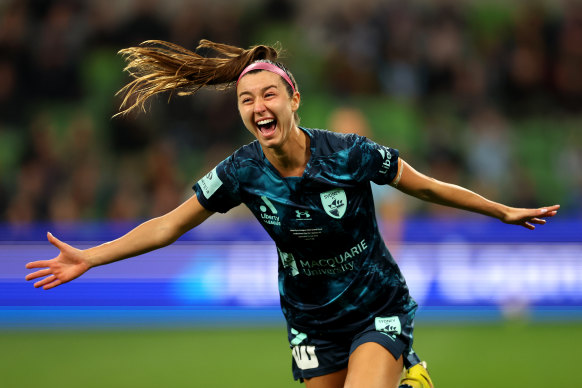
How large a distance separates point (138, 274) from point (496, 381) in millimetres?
3823

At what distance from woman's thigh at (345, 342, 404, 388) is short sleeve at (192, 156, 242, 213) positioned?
954 millimetres

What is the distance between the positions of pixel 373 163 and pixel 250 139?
7934 mm

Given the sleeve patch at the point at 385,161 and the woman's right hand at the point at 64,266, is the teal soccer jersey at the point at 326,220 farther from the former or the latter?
the woman's right hand at the point at 64,266

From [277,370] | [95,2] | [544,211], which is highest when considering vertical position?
[95,2]

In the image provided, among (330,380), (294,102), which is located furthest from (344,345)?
(294,102)

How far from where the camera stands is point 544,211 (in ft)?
14.0

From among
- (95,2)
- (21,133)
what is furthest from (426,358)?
(95,2)

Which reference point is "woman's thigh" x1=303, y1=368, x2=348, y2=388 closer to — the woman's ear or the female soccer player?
the female soccer player

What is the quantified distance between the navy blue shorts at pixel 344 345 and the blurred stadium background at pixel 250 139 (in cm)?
287

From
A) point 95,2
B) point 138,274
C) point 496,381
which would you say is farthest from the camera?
point 95,2

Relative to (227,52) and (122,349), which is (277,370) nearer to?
(122,349)

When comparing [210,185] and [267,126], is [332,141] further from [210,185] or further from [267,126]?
[210,185]

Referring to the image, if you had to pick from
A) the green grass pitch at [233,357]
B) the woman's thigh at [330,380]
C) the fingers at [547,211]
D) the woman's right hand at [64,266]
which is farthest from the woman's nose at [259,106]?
the green grass pitch at [233,357]

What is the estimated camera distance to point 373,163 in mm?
4047
